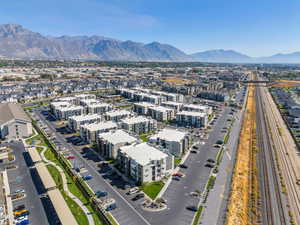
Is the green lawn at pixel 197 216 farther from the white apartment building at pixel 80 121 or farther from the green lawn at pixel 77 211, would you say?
the white apartment building at pixel 80 121

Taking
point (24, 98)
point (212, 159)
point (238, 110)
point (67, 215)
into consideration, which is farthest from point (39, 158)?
point (238, 110)

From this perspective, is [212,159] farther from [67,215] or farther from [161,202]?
[67,215]

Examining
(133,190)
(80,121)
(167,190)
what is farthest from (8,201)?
(80,121)

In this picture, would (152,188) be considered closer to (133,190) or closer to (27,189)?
(133,190)

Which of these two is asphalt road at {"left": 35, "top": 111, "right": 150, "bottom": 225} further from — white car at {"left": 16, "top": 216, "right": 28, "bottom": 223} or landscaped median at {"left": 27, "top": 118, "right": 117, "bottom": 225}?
white car at {"left": 16, "top": 216, "right": 28, "bottom": 223}

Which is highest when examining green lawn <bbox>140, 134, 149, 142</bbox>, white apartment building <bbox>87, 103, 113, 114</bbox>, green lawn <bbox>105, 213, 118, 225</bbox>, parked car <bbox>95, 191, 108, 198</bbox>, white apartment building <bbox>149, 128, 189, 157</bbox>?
white apartment building <bbox>87, 103, 113, 114</bbox>

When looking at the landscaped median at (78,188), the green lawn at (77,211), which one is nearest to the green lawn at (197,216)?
the landscaped median at (78,188)

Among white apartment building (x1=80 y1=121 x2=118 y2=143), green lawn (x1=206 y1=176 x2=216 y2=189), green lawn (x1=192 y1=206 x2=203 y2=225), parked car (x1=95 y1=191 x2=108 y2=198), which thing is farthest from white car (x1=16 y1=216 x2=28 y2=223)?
green lawn (x1=206 y1=176 x2=216 y2=189)
